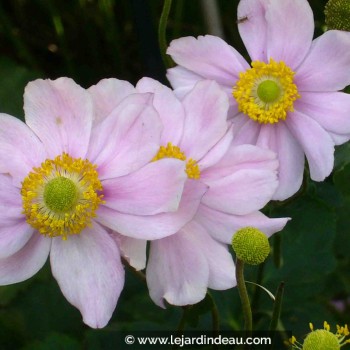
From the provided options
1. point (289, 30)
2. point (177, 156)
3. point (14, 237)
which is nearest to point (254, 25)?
point (289, 30)

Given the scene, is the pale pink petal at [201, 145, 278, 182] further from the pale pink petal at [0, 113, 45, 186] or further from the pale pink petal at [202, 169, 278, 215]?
the pale pink petal at [0, 113, 45, 186]

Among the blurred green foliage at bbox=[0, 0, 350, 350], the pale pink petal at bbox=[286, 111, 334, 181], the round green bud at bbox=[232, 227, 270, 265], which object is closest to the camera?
the round green bud at bbox=[232, 227, 270, 265]

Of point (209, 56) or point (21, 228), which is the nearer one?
point (21, 228)

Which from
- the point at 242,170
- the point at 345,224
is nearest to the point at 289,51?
the point at 242,170

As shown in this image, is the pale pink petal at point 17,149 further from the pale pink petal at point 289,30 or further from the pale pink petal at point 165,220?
the pale pink petal at point 289,30

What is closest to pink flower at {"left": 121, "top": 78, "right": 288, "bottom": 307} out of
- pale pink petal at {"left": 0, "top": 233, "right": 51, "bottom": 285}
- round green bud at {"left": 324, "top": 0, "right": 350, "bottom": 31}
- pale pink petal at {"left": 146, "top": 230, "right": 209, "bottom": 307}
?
pale pink petal at {"left": 146, "top": 230, "right": 209, "bottom": 307}

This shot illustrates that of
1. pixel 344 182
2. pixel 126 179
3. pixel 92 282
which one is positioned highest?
pixel 126 179

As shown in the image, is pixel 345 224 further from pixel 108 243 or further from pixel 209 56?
pixel 108 243

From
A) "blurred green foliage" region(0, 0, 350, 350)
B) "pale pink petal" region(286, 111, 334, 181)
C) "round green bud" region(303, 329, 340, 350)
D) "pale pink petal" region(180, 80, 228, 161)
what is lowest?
"blurred green foliage" region(0, 0, 350, 350)
